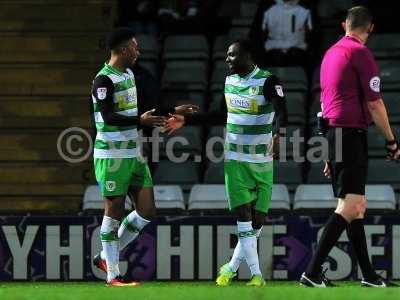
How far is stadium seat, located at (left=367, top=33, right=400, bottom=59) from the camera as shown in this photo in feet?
46.1

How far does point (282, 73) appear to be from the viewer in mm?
13734

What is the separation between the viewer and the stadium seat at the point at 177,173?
42.5 ft

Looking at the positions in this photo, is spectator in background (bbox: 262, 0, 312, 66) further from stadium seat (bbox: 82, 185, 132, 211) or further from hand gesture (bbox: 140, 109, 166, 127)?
hand gesture (bbox: 140, 109, 166, 127)

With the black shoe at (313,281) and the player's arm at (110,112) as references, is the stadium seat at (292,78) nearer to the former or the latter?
the player's arm at (110,112)

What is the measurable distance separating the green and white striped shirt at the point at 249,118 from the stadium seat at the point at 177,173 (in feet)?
9.54

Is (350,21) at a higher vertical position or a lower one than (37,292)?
higher

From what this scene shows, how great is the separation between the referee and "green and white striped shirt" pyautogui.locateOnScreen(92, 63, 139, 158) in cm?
161

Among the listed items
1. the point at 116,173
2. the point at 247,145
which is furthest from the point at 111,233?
the point at 247,145

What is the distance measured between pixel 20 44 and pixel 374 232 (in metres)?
5.20

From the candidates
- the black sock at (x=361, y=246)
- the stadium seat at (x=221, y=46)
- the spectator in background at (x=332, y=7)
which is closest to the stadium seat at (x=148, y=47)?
the stadium seat at (x=221, y=46)

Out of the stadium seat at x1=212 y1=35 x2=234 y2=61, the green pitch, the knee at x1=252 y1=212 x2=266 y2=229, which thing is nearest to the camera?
the green pitch

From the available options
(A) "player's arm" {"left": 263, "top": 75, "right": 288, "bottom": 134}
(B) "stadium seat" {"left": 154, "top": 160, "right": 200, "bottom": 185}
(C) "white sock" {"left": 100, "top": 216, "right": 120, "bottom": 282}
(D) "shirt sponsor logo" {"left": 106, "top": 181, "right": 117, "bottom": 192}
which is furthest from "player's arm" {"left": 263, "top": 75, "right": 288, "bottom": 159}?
(B) "stadium seat" {"left": 154, "top": 160, "right": 200, "bottom": 185}

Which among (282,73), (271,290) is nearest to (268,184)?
(271,290)

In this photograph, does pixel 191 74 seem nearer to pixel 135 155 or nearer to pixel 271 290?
pixel 135 155
